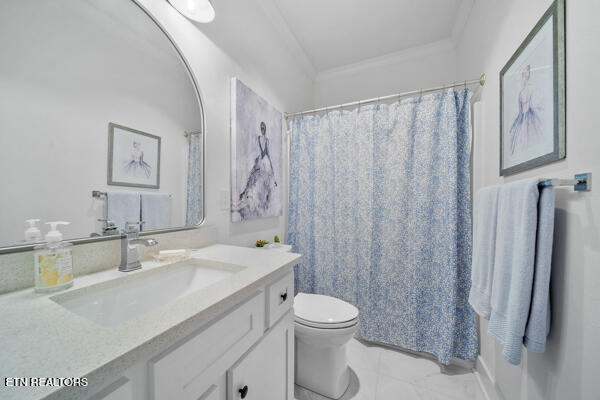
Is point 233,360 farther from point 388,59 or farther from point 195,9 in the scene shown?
point 388,59

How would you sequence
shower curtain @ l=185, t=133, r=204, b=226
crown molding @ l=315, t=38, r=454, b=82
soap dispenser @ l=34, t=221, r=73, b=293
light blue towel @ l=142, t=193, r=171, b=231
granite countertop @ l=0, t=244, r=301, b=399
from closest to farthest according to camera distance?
1. granite countertop @ l=0, t=244, r=301, b=399
2. soap dispenser @ l=34, t=221, r=73, b=293
3. light blue towel @ l=142, t=193, r=171, b=231
4. shower curtain @ l=185, t=133, r=204, b=226
5. crown molding @ l=315, t=38, r=454, b=82

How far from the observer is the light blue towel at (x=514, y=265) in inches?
29.6

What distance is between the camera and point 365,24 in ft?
6.20

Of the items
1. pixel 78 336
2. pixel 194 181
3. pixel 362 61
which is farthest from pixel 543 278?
pixel 362 61

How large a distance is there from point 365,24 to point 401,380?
2643 millimetres

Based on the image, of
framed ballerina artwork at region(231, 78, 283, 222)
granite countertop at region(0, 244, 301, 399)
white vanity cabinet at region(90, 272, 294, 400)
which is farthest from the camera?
framed ballerina artwork at region(231, 78, 283, 222)

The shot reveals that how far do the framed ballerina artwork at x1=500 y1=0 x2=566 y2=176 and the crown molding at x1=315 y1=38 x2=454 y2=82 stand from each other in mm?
1271

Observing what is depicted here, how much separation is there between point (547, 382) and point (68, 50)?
1.94m

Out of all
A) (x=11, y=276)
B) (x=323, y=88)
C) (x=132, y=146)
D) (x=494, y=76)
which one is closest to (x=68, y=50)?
(x=132, y=146)

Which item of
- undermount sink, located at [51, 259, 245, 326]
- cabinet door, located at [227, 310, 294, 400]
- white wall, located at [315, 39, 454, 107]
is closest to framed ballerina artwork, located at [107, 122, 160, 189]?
undermount sink, located at [51, 259, 245, 326]

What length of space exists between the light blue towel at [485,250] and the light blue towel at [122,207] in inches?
59.3

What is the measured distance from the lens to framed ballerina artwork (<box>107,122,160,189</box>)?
81 cm

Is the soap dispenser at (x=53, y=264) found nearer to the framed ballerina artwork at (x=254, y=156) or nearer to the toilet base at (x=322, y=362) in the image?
Answer: the framed ballerina artwork at (x=254, y=156)

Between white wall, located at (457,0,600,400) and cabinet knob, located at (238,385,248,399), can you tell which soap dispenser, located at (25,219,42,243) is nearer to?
cabinet knob, located at (238,385,248,399)
